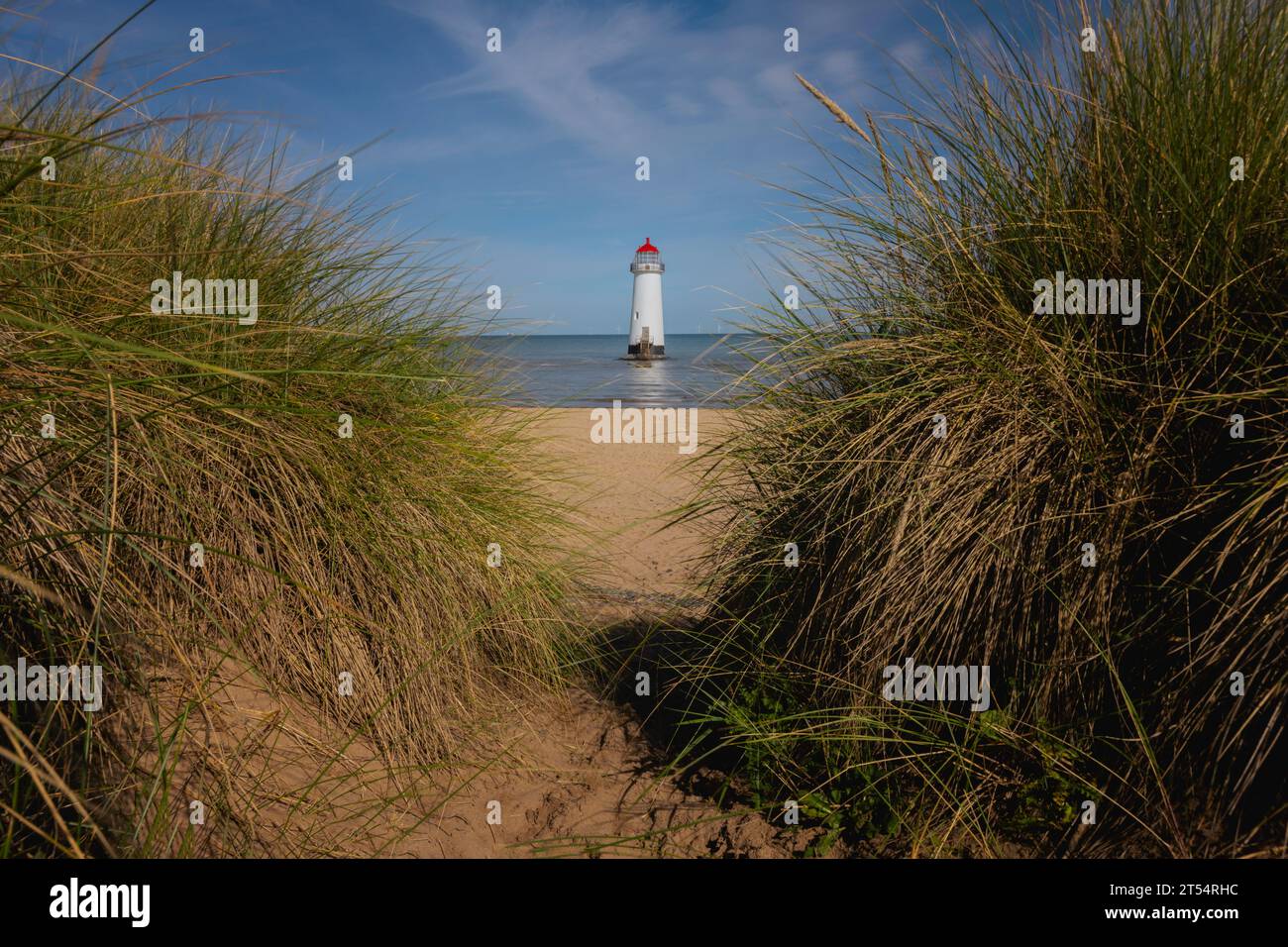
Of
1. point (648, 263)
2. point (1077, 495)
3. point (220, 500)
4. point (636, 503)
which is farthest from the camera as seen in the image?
point (648, 263)

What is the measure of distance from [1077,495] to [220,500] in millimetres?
2886

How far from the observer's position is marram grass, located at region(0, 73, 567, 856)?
6.41 feet

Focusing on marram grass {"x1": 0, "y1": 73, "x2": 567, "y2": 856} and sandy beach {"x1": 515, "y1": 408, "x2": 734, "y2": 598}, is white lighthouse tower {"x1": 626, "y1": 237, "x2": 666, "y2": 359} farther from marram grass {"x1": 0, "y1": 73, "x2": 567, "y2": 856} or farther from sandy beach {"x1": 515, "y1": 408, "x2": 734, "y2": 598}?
marram grass {"x1": 0, "y1": 73, "x2": 567, "y2": 856}

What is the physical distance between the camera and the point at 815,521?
9.09ft

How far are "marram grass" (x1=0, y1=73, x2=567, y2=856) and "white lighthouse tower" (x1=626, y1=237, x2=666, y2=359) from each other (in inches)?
1221

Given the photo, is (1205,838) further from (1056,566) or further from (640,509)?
(640,509)

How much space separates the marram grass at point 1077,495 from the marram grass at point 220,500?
136cm

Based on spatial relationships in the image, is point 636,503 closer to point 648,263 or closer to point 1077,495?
point 1077,495

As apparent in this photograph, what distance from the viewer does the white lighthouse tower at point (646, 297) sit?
111 ft

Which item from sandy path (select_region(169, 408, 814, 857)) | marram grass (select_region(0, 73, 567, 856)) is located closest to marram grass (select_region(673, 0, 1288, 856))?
sandy path (select_region(169, 408, 814, 857))

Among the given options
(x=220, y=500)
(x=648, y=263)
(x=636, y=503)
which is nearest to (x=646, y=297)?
(x=648, y=263)

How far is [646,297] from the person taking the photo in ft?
113

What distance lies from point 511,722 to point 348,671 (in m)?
0.83

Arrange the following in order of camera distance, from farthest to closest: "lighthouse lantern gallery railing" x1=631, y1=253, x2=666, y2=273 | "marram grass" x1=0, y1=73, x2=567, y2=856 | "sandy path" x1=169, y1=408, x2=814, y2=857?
"lighthouse lantern gallery railing" x1=631, y1=253, x2=666, y2=273 → "sandy path" x1=169, y1=408, x2=814, y2=857 → "marram grass" x1=0, y1=73, x2=567, y2=856
